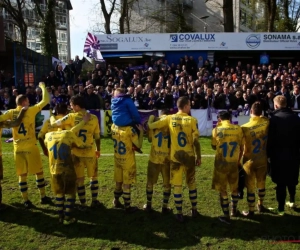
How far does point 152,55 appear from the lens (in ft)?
74.8

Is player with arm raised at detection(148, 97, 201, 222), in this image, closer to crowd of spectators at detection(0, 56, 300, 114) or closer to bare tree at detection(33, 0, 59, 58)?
crowd of spectators at detection(0, 56, 300, 114)

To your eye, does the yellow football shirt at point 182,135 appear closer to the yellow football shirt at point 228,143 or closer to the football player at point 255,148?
the yellow football shirt at point 228,143

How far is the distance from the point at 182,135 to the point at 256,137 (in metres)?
1.37

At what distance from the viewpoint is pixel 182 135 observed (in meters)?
6.22

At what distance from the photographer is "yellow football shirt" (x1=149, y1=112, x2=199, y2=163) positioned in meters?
6.19

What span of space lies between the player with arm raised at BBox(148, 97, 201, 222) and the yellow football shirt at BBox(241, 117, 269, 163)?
94 centimetres

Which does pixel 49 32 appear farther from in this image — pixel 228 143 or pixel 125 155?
pixel 228 143

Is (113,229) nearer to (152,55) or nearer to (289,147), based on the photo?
(289,147)

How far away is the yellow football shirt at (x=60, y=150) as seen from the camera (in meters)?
6.03

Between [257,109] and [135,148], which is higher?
[257,109]

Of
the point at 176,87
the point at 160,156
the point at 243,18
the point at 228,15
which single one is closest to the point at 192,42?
the point at 228,15

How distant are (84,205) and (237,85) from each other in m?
12.3

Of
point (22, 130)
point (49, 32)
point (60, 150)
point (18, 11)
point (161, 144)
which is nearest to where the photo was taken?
point (60, 150)

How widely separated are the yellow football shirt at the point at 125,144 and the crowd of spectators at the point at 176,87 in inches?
264
